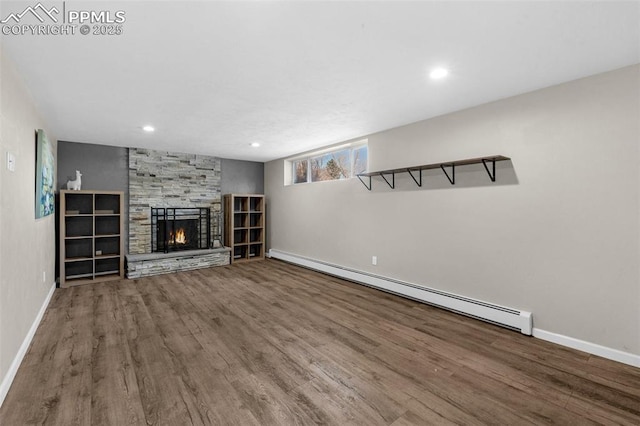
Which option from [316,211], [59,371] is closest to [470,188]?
[316,211]

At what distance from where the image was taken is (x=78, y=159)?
5.02m

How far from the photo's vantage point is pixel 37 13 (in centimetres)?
171

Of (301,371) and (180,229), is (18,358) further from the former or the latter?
(180,229)

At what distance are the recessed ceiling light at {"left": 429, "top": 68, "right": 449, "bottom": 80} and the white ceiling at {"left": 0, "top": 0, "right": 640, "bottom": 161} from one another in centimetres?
7

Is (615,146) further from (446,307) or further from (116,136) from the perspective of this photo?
(116,136)

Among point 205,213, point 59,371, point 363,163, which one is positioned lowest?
point 59,371

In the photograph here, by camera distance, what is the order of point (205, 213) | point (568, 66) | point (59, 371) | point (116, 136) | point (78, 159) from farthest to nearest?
point (205, 213)
point (78, 159)
point (116, 136)
point (568, 66)
point (59, 371)

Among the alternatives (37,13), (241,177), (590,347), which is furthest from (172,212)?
(590,347)

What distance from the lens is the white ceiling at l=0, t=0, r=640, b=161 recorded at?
1682mm

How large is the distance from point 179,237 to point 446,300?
203 inches

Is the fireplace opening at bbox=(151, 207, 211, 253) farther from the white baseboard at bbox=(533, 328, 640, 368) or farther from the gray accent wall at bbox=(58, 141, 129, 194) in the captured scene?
the white baseboard at bbox=(533, 328, 640, 368)

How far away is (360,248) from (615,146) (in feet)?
10.3

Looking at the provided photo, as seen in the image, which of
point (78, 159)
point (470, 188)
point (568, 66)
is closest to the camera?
point (568, 66)

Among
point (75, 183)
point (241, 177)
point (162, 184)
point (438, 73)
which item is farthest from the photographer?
point (241, 177)
